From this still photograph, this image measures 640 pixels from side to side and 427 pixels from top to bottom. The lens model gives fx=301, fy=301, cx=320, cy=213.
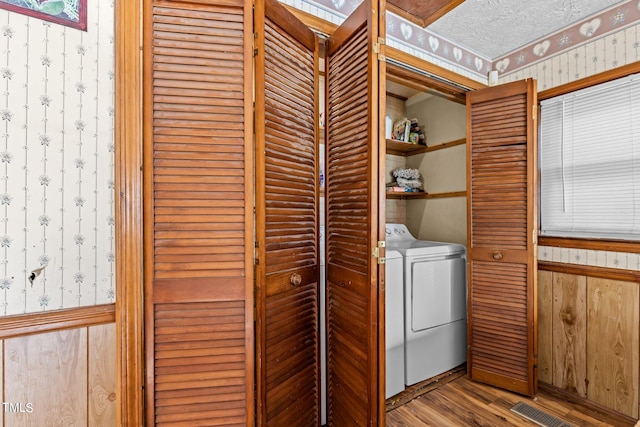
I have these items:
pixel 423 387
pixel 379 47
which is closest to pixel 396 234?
pixel 423 387

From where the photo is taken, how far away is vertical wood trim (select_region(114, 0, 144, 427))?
1137mm

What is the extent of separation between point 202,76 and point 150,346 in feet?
3.36

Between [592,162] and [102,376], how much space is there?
2958 millimetres

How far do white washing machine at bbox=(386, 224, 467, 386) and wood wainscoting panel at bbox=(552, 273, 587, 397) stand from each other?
0.60 meters

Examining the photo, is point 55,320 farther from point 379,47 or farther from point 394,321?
point 394,321

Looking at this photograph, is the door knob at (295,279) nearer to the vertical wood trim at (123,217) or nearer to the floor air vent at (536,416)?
the vertical wood trim at (123,217)

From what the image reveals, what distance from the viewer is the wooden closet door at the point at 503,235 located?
2.05 metres

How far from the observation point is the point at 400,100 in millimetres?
3166

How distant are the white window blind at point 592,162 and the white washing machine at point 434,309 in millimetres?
744

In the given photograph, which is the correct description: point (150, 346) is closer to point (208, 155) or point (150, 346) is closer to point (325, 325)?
point (208, 155)

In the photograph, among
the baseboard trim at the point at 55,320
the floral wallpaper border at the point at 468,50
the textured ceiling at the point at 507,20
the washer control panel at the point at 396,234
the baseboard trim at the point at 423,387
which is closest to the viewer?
the baseboard trim at the point at 55,320

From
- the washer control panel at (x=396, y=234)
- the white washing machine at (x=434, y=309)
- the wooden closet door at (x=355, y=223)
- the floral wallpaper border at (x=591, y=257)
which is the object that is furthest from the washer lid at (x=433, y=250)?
the wooden closet door at (x=355, y=223)

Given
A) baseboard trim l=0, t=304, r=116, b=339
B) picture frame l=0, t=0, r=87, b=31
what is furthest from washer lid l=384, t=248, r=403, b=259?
picture frame l=0, t=0, r=87, b=31

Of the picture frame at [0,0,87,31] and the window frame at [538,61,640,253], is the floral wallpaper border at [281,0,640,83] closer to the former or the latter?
the window frame at [538,61,640,253]
